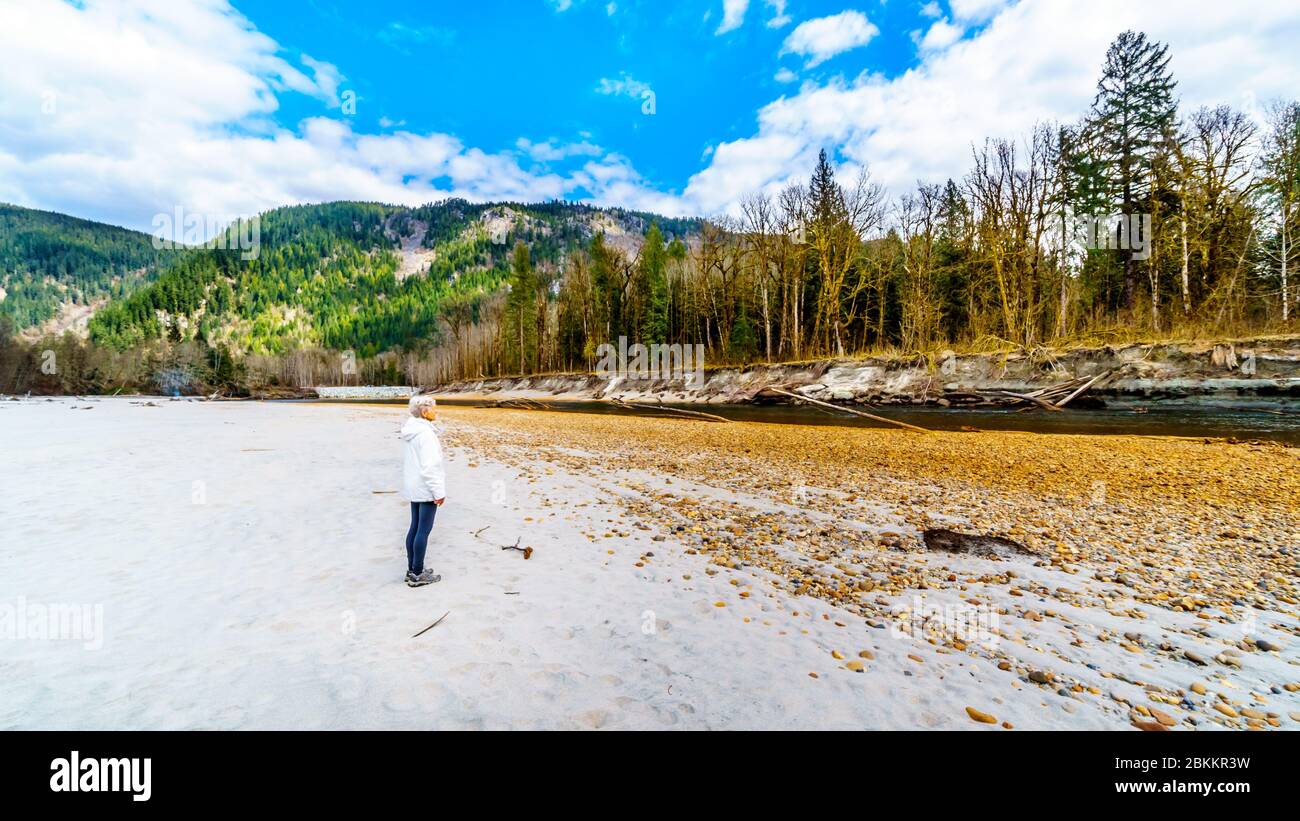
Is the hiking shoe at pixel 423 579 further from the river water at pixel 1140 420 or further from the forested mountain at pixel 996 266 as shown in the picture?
the forested mountain at pixel 996 266

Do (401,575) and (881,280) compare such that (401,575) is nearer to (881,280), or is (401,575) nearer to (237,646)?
(237,646)

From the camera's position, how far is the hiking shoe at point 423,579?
193 inches

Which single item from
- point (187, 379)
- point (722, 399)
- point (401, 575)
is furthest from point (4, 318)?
point (401, 575)

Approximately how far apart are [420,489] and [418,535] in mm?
489

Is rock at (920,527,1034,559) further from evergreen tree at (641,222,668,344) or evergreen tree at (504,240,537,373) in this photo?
evergreen tree at (504,240,537,373)

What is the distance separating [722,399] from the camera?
3659cm

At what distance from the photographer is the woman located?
494cm

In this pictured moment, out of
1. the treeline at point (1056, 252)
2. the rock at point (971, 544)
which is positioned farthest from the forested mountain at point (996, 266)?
the rock at point (971, 544)

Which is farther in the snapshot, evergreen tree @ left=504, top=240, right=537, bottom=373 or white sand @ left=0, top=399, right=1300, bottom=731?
evergreen tree @ left=504, top=240, right=537, bottom=373

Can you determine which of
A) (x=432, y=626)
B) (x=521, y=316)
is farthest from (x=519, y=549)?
(x=521, y=316)

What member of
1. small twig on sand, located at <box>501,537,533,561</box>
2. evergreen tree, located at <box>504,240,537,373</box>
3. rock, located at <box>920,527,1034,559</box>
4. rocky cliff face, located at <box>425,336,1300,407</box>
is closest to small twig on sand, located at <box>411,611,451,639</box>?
small twig on sand, located at <box>501,537,533,561</box>

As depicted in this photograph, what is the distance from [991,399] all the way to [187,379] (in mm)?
133157
